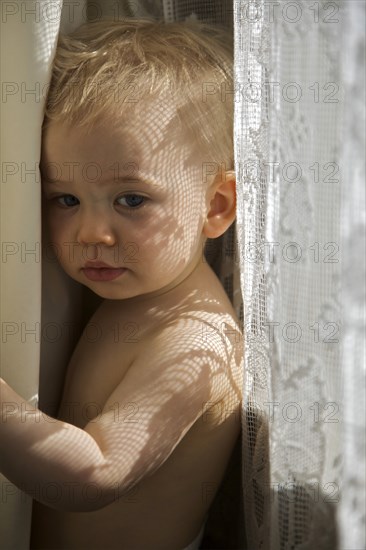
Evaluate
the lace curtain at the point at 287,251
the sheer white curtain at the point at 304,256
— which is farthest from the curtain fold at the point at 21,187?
the sheer white curtain at the point at 304,256

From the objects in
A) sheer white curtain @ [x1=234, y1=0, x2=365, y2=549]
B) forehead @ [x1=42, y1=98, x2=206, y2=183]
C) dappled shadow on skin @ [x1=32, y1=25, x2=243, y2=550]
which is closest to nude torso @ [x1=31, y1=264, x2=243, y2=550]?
dappled shadow on skin @ [x1=32, y1=25, x2=243, y2=550]

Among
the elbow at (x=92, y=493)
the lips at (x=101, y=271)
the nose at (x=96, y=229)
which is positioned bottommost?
the elbow at (x=92, y=493)

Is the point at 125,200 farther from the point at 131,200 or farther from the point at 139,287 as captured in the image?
the point at 139,287

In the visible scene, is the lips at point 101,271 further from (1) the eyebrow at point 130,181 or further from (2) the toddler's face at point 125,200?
(1) the eyebrow at point 130,181

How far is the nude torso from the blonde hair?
231 millimetres

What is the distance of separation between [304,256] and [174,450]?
1.31 feet

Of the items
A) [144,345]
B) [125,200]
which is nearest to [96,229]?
[125,200]

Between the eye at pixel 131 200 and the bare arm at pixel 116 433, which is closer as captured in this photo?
the bare arm at pixel 116 433

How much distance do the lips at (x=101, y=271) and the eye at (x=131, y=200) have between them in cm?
9

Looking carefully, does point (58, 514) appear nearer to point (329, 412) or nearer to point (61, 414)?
point (61, 414)

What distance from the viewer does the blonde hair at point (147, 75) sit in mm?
1059

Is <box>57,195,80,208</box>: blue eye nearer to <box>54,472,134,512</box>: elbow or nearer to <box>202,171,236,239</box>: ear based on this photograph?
<box>202,171,236,239</box>: ear

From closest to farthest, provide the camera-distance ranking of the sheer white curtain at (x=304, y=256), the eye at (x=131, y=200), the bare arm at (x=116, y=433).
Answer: the sheer white curtain at (x=304, y=256)
the bare arm at (x=116, y=433)
the eye at (x=131, y=200)

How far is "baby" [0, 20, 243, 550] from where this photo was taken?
40.0 inches
